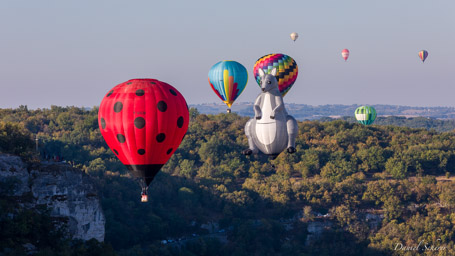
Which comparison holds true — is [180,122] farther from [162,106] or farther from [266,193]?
[266,193]

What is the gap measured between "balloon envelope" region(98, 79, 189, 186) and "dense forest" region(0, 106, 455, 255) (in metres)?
10.9

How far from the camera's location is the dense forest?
270 feet

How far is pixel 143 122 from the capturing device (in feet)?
154

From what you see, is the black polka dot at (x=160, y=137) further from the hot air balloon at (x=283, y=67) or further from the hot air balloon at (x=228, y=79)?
the hot air balloon at (x=228, y=79)

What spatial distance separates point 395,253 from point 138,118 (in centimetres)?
4378

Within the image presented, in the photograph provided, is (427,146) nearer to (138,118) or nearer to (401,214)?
(401,214)

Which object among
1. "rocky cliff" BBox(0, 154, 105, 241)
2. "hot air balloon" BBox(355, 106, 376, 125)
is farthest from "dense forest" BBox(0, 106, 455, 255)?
"hot air balloon" BBox(355, 106, 376, 125)

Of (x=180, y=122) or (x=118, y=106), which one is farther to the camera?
(x=180, y=122)

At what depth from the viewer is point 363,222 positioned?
9062cm

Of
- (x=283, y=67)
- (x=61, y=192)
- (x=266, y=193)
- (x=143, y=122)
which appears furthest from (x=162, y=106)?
(x=266, y=193)

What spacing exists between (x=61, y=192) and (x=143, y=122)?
2410cm

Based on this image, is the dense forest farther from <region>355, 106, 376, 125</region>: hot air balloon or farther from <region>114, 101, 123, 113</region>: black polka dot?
<region>355, 106, 376, 125</region>: hot air balloon

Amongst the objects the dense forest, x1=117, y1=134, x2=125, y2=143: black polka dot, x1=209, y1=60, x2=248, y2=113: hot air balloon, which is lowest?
the dense forest

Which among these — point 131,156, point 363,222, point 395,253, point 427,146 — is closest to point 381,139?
point 427,146
